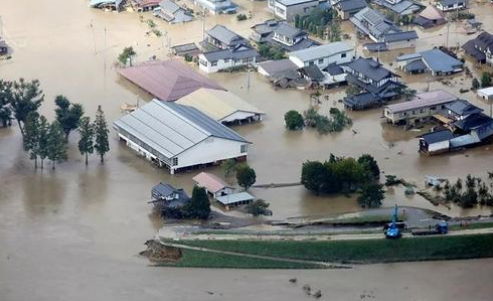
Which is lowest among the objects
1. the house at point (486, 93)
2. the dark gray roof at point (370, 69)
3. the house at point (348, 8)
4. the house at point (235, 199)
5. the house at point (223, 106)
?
the house at point (235, 199)

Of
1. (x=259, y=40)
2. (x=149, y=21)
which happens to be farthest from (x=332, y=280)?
(x=149, y=21)

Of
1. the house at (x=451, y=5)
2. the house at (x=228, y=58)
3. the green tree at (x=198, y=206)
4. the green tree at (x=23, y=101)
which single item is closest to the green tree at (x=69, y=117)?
the green tree at (x=23, y=101)

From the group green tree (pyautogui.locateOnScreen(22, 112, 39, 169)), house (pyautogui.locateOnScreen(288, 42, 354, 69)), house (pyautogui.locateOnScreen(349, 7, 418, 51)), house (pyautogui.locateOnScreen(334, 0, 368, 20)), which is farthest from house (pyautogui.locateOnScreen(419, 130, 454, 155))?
house (pyautogui.locateOnScreen(334, 0, 368, 20))

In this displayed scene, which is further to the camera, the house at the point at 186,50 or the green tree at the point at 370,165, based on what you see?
the house at the point at 186,50

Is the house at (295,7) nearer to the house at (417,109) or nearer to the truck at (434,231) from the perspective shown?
the house at (417,109)

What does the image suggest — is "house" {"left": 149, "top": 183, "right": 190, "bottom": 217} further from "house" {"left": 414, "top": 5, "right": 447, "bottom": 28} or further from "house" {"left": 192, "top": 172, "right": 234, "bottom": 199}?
"house" {"left": 414, "top": 5, "right": 447, "bottom": 28}

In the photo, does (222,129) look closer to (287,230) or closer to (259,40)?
(287,230)

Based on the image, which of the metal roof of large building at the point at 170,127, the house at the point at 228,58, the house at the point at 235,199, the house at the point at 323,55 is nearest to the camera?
the house at the point at 235,199
